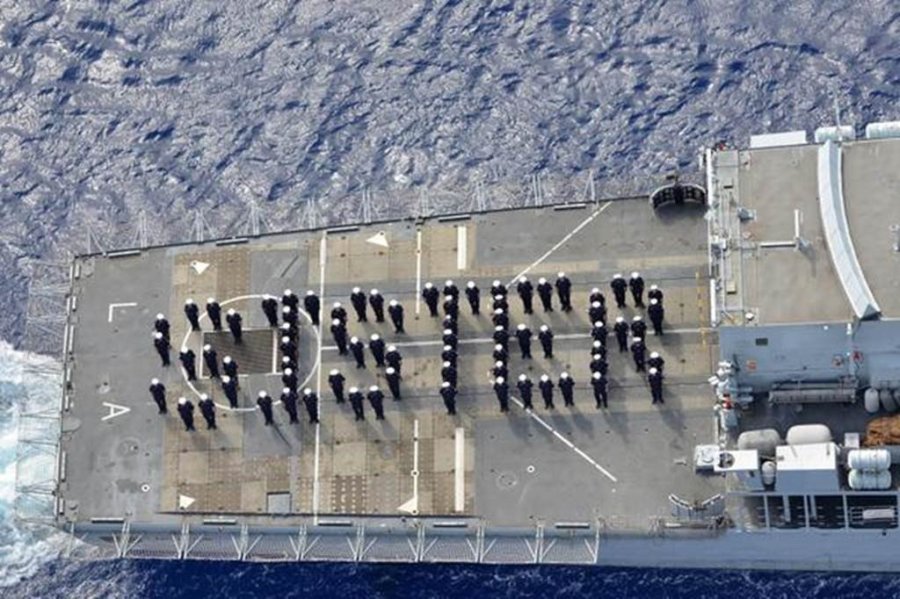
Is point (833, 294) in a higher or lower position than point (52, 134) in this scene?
lower

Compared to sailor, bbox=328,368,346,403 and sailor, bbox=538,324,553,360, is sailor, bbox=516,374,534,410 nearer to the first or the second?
sailor, bbox=538,324,553,360

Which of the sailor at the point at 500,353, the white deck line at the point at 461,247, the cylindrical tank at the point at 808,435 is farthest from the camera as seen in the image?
the white deck line at the point at 461,247

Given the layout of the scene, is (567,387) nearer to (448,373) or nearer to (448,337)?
(448,373)

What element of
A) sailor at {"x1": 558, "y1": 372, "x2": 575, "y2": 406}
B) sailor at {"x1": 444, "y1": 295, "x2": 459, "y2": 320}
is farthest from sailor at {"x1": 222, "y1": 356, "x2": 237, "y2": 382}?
sailor at {"x1": 558, "y1": 372, "x2": 575, "y2": 406}

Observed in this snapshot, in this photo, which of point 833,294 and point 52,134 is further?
point 52,134

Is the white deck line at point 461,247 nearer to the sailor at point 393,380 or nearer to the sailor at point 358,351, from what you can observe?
the sailor at point 358,351

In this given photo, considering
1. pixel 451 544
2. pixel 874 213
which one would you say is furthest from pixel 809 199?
pixel 451 544

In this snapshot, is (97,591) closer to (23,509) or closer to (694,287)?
(23,509)

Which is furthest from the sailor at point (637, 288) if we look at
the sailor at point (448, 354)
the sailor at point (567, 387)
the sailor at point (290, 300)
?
the sailor at point (290, 300)
